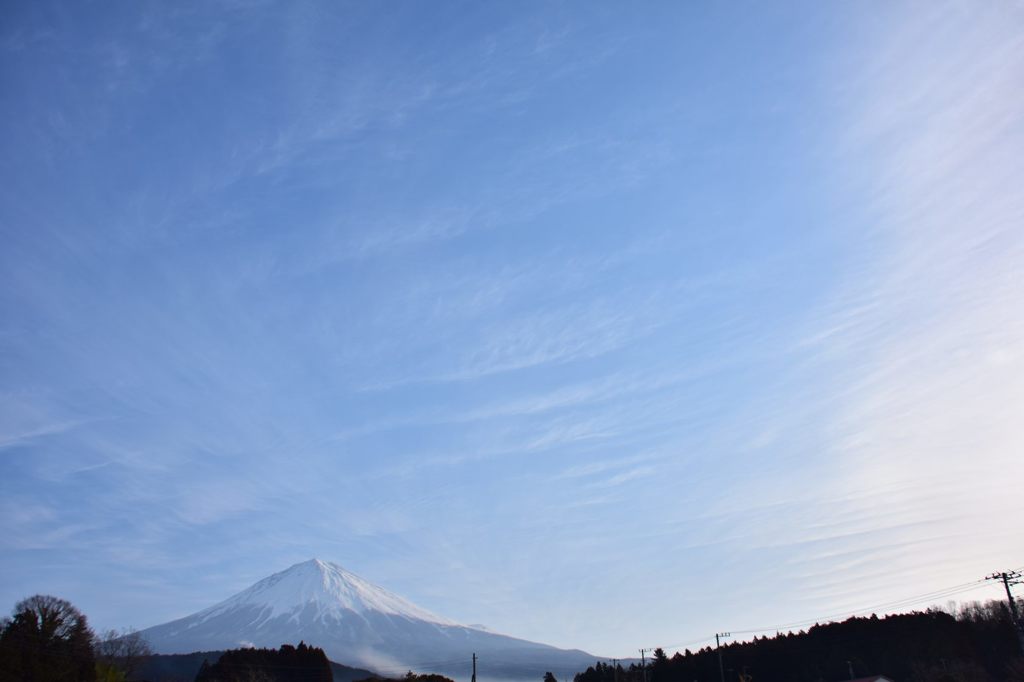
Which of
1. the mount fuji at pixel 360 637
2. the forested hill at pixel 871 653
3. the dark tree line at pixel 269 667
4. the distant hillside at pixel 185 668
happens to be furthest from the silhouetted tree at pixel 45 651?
the mount fuji at pixel 360 637

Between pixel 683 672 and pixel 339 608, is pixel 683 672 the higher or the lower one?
the lower one

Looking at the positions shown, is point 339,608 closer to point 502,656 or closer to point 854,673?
point 502,656

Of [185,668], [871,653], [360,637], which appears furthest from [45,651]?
[360,637]

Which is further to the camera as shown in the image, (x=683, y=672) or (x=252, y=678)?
(x=683, y=672)

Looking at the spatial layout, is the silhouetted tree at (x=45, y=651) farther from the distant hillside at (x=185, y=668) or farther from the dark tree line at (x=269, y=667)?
the distant hillside at (x=185, y=668)

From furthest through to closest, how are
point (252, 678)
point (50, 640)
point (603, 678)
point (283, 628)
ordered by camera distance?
1. point (283, 628)
2. point (603, 678)
3. point (252, 678)
4. point (50, 640)

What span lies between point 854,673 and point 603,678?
24.7 meters

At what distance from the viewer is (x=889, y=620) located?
68.9m

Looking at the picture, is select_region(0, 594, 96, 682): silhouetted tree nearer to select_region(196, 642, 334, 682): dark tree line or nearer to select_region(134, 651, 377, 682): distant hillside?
select_region(196, 642, 334, 682): dark tree line

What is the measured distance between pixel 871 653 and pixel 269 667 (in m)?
53.5

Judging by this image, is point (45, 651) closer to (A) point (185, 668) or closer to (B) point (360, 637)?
(A) point (185, 668)

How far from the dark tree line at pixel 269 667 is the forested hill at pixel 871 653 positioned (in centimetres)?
2748

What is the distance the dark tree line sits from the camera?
6056cm

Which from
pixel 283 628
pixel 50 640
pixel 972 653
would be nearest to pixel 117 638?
pixel 50 640
